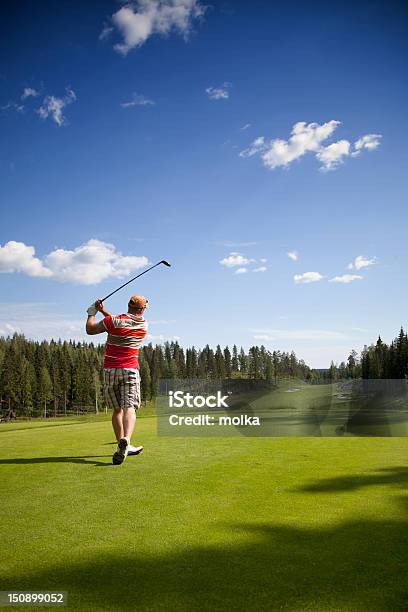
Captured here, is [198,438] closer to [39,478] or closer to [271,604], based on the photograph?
[39,478]

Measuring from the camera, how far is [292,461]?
6.72 meters

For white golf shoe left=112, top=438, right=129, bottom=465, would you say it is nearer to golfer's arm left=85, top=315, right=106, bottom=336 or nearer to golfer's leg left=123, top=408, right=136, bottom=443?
golfer's leg left=123, top=408, right=136, bottom=443

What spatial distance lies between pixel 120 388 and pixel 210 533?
4.15 m

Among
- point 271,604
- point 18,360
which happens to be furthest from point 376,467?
point 18,360

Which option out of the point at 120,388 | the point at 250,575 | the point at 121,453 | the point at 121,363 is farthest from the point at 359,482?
the point at 121,363

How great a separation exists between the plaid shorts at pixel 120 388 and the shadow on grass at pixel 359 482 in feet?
11.1

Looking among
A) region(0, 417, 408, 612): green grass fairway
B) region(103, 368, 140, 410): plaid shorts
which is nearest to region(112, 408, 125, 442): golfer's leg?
region(103, 368, 140, 410): plaid shorts

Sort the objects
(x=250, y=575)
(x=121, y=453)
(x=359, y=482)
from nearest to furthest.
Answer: (x=250, y=575) → (x=359, y=482) → (x=121, y=453)

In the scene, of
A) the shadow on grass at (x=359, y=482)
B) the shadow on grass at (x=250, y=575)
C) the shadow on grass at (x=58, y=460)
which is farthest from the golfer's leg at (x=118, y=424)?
the shadow on grass at (x=250, y=575)

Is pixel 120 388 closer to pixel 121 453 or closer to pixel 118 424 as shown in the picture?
pixel 118 424

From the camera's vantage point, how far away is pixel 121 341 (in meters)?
7.61

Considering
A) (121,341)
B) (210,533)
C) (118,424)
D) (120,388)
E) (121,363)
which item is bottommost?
(210,533)

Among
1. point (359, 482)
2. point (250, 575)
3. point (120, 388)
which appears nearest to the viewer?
point (250, 575)

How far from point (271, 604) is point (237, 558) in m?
0.62
